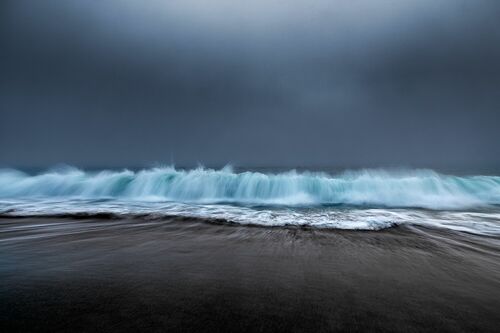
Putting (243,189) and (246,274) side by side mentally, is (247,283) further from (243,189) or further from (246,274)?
(243,189)

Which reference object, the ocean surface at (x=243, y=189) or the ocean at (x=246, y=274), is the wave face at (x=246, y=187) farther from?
the ocean at (x=246, y=274)

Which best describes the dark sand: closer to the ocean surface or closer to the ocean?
the ocean

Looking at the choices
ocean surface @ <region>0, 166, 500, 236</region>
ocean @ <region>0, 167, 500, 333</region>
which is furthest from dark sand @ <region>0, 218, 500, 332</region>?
ocean surface @ <region>0, 166, 500, 236</region>

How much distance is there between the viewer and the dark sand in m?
1.75

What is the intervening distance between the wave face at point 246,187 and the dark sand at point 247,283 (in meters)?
8.06

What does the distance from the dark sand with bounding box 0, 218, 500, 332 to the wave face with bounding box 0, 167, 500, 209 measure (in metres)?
8.06

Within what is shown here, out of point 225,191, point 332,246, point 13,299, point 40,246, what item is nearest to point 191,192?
point 225,191

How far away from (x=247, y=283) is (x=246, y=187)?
1189 cm

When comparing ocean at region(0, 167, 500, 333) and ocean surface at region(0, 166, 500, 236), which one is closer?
ocean at region(0, 167, 500, 333)

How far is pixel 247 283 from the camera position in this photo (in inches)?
96.6

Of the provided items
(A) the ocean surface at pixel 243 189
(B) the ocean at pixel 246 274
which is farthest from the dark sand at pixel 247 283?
(A) the ocean surface at pixel 243 189

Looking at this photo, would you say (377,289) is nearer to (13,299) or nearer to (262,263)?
(262,263)

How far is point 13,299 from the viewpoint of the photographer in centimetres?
203

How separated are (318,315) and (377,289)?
90cm
